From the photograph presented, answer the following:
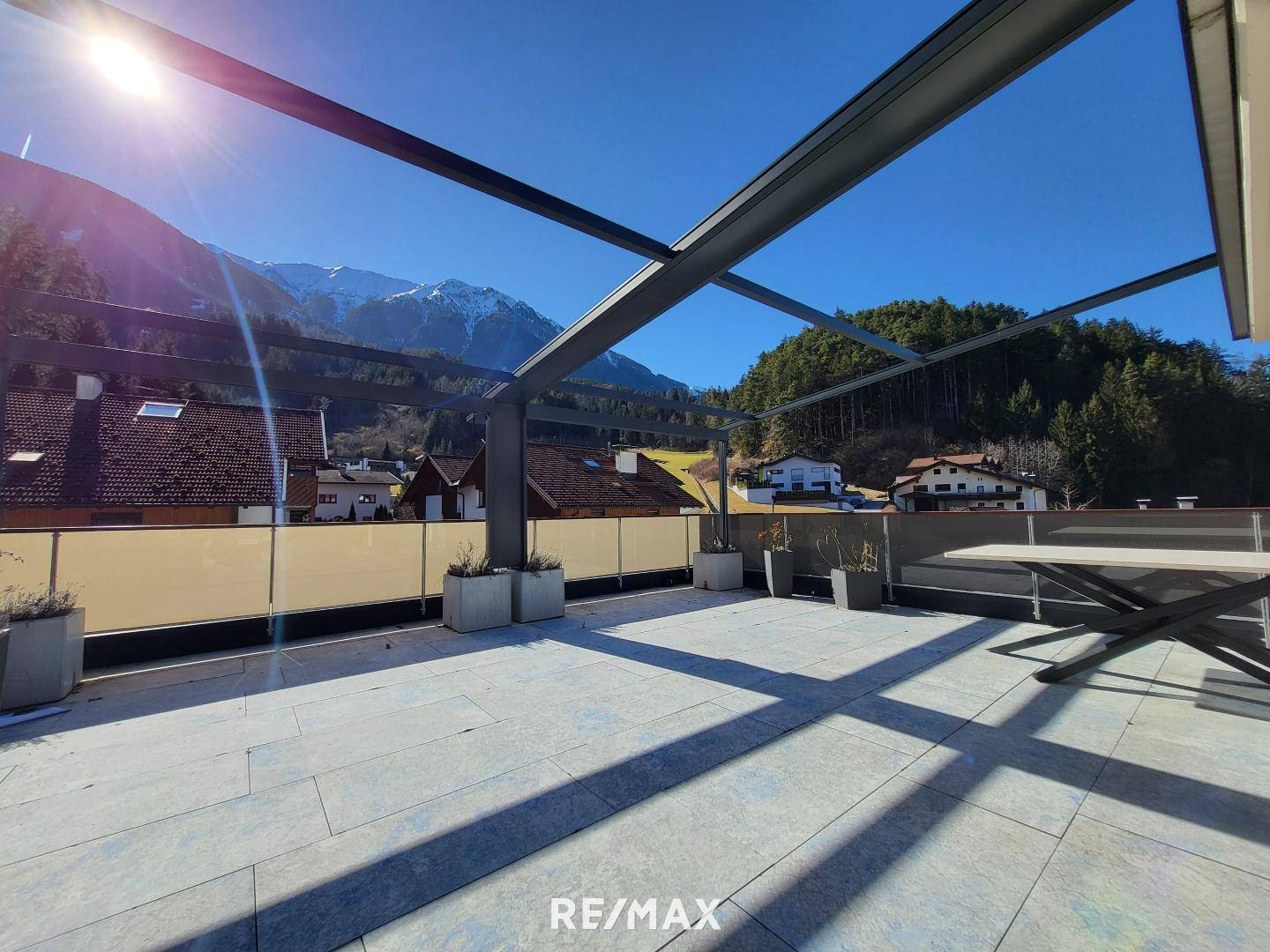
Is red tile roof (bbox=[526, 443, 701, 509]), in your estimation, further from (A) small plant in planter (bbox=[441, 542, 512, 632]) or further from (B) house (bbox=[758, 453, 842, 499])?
(B) house (bbox=[758, 453, 842, 499])

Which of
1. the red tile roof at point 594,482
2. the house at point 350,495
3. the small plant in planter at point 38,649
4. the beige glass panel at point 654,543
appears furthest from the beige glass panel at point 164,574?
the house at point 350,495

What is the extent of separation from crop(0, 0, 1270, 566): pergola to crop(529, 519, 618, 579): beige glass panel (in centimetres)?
195

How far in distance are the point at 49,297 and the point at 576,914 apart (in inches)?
206

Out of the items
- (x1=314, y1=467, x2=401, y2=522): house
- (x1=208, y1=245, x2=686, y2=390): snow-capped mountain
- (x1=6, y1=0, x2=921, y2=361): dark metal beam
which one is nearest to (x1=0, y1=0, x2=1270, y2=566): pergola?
(x1=6, y1=0, x2=921, y2=361): dark metal beam

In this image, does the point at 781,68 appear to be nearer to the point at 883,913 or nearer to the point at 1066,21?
the point at 1066,21

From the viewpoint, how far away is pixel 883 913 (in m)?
1.56

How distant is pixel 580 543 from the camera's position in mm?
7711

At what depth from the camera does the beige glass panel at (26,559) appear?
4.06 m

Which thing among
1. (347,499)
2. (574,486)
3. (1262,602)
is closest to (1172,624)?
(1262,602)

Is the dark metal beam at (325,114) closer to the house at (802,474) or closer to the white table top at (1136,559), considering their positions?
the white table top at (1136,559)

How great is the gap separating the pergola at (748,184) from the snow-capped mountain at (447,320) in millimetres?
82590

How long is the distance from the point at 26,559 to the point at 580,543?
5.53 m

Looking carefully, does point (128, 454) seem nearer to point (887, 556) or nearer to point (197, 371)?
point (197, 371)

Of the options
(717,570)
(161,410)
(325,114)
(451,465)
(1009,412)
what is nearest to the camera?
(325,114)
